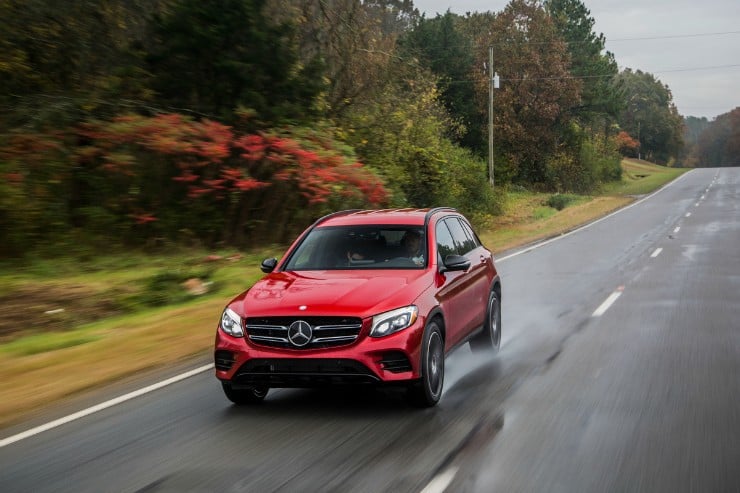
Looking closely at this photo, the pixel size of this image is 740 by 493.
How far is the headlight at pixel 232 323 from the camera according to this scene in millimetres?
6655

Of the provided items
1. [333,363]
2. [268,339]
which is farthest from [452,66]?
[333,363]

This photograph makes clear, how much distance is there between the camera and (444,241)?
8352mm

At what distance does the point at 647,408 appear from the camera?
6.79 meters

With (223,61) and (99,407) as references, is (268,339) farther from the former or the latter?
(223,61)

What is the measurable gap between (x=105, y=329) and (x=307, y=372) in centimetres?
565

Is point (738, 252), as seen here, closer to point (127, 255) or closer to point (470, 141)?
point (127, 255)

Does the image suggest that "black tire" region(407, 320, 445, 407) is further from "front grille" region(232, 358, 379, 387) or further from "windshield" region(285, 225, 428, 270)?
"windshield" region(285, 225, 428, 270)

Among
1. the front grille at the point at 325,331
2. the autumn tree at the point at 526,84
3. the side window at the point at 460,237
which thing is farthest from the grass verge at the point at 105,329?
the autumn tree at the point at 526,84

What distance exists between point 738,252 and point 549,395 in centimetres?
1599

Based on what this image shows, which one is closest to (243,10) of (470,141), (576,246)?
(576,246)

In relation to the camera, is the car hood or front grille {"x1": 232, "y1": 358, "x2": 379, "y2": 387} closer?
front grille {"x1": 232, "y1": 358, "x2": 379, "y2": 387}

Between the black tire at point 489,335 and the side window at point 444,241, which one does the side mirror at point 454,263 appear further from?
the black tire at point 489,335

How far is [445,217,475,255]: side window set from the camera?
8.91 meters

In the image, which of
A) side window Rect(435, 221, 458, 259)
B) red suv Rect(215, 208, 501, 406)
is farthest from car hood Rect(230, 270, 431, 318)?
side window Rect(435, 221, 458, 259)
